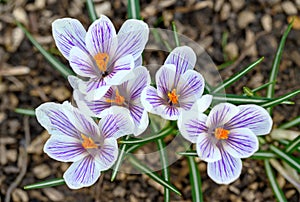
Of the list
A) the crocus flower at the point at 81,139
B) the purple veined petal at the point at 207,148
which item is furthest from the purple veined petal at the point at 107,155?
the purple veined petal at the point at 207,148

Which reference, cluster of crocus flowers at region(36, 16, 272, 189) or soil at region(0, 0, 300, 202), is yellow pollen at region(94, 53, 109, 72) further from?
soil at region(0, 0, 300, 202)

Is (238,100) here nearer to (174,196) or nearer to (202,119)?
(202,119)

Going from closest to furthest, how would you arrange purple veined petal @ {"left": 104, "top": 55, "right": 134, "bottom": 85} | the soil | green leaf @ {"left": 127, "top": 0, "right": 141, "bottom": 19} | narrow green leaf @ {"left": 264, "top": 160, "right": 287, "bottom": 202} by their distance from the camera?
1. purple veined petal @ {"left": 104, "top": 55, "right": 134, "bottom": 85}
2. green leaf @ {"left": 127, "top": 0, "right": 141, "bottom": 19}
3. narrow green leaf @ {"left": 264, "top": 160, "right": 287, "bottom": 202}
4. the soil

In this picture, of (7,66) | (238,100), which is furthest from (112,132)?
(7,66)

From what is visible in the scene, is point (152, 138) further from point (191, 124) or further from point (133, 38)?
point (133, 38)

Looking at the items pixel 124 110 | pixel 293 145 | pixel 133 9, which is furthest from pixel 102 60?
pixel 293 145

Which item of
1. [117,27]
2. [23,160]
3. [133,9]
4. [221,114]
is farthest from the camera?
[117,27]

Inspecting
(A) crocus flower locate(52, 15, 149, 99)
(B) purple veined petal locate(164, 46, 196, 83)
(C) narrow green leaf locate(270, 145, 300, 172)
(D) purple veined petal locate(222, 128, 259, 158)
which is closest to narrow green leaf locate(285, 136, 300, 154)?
(C) narrow green leaf locate(270, 145, 300, 172)
